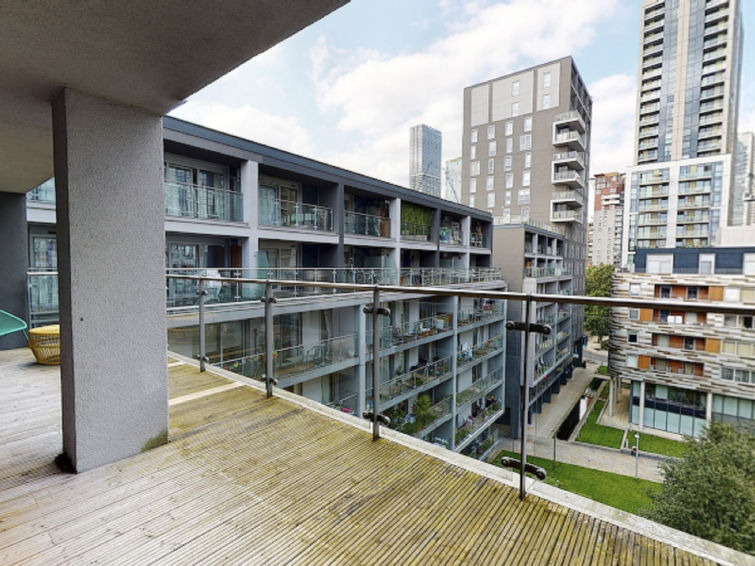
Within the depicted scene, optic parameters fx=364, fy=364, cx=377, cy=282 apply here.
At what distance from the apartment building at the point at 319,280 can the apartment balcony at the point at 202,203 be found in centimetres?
3

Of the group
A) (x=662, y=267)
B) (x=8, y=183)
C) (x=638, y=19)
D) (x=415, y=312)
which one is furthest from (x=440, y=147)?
(x=8, y=183)

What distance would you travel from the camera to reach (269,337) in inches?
139

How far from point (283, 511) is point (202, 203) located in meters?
10.6

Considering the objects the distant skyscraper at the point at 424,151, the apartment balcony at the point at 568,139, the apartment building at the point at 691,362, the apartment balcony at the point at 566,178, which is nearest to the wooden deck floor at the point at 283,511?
the apartment building at the point at 691,362

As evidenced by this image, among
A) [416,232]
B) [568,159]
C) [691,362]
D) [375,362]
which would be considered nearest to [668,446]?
[691,362]

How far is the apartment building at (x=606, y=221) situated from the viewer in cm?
8638

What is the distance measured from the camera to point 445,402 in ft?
29.1

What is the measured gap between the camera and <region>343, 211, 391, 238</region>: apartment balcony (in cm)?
1554

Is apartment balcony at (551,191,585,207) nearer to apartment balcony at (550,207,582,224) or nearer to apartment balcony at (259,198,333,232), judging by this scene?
apartment balcony at (550,207,582,224)

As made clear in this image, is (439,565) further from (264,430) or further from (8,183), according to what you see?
(8,183)

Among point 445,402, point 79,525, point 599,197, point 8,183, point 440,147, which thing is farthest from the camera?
point 599,197

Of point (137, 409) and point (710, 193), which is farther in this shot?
point (710, 193)

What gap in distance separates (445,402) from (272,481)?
746 centimetres

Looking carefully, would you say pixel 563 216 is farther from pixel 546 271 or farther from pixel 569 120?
pixel 546 271
